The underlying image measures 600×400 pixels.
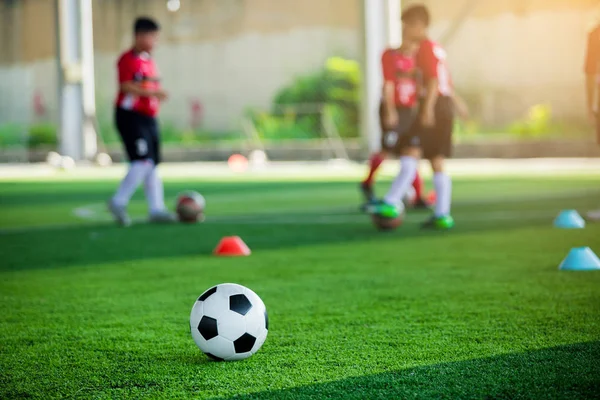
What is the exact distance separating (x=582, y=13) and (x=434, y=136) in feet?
48.4

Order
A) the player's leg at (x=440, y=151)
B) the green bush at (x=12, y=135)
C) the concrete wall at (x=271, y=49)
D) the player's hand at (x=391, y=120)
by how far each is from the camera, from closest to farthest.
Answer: the player's leg at (x=440, y=151), the player's hand at (x=391, y=120), the concrete wall at (x=271, y=49), the green bush at (x=12, y=135)

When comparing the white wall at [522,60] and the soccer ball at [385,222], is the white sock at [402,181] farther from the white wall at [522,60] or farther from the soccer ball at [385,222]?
the white wall at [522,60]

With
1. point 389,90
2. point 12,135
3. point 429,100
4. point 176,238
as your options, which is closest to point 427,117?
point 429,100

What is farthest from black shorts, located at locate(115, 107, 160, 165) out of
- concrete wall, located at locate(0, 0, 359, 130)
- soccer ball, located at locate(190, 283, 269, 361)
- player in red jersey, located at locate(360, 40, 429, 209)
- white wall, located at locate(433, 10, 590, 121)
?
concrete wall, located at locate(0, 0, 359, 130)

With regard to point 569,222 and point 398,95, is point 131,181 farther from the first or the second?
point 569,222

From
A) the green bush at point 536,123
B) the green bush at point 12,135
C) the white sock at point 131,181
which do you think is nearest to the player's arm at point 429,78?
the white sock at point 131,181

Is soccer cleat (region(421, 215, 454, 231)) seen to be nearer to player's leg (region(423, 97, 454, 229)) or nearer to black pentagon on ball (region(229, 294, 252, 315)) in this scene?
player's leg (region(423, 97, 454, 229))

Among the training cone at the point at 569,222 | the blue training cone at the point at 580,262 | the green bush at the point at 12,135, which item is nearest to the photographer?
the blue training cone at the point at 580,262

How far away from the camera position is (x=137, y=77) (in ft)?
30.8

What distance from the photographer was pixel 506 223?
888cm

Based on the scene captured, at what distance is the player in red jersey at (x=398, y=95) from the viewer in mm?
9258

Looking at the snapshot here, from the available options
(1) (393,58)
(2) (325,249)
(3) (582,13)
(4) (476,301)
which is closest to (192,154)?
(3) (582,13)

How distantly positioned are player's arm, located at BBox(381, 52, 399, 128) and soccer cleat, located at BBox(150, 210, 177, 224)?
96.3 inches

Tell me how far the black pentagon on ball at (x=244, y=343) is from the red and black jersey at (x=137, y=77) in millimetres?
6004
